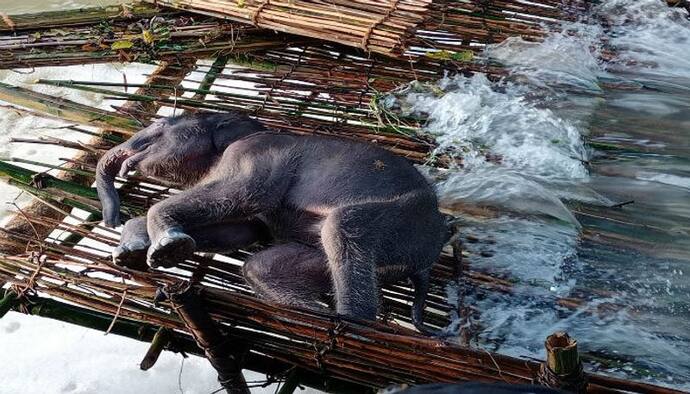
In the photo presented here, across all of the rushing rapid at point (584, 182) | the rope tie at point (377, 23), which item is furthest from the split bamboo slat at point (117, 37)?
the rushing rapid at point (584, 182)

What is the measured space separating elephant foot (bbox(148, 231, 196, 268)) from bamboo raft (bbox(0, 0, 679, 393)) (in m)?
0.06

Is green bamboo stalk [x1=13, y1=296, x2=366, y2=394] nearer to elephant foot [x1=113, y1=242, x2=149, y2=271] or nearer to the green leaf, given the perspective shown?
elephant foot [x1=113, y1=242, x2=149, y2=271]

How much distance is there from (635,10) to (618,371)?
7.82 feet

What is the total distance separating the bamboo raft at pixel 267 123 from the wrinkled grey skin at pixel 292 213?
0.36ft

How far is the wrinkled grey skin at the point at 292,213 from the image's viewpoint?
2.37 metres

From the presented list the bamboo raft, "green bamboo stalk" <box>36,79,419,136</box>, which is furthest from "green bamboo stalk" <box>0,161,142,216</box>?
"green bamboo stalk" <box>36,79,419,136</box>

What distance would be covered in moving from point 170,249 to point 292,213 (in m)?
0.41

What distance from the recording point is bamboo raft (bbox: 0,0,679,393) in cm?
215

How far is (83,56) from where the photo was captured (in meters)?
3.75

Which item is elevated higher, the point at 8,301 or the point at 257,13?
the point at 257,13

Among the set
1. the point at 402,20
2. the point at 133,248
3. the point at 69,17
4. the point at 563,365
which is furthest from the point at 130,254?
the point at 69,17

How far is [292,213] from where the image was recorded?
8.55ft

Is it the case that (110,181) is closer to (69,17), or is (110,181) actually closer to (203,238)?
(203,238)

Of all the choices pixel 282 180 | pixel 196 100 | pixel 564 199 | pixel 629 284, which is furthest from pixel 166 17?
pixel 629 284
